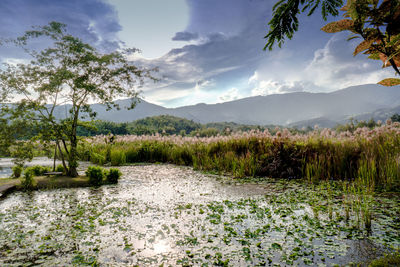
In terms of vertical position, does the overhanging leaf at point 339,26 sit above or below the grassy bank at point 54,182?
above

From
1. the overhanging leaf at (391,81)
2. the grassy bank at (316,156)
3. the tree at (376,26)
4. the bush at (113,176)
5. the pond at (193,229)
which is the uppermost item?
the tree at (376,26)

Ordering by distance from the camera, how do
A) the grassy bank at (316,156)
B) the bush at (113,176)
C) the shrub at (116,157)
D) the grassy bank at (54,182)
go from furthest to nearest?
the shrub at (116,157) < the bush at (113,176) < the grassy bank at (54,182) < the grassy bank at (316,156)

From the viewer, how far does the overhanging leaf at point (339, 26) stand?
115 cm

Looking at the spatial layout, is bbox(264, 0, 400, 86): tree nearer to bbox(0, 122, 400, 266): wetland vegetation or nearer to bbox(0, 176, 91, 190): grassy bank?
bbox(0, 122, 400, 266): wetland vegetation

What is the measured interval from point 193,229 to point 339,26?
2761mm

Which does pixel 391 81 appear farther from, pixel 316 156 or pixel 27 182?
pixel 27 182

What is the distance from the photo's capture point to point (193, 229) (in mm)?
3012

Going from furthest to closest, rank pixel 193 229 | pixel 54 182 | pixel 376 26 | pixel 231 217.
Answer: pixel 54 182, pixel 231 217, pixel 193 229, pixel 376 26

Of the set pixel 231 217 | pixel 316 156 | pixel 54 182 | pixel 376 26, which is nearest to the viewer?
pixel 376 26

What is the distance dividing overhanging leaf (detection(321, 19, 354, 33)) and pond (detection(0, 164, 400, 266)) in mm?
2081

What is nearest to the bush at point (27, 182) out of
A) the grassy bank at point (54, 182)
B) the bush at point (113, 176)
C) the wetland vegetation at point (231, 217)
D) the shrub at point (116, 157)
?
the grassy bank at point (54, 182)

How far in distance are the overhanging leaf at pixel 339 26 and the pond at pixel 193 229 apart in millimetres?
2081

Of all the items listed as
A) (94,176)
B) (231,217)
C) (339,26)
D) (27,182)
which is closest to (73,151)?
(94,176)

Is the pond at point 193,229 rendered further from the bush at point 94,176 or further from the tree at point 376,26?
the tree at point 376,26
